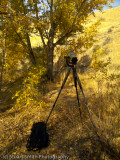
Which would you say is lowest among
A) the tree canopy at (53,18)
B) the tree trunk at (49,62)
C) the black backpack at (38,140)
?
the black backpack at (38,140)

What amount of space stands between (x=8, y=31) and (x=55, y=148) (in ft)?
25.5

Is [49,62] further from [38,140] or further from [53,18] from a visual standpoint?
[38,140]

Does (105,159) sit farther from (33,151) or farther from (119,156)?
(33,151)

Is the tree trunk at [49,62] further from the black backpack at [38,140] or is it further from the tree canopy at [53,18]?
the black backpack at [38,140]

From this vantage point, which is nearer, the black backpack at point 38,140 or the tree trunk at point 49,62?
the black backpack at point 38,140

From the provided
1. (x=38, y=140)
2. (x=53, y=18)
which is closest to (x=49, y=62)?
(x=53, y=18)

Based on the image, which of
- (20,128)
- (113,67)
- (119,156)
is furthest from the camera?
(113,67)

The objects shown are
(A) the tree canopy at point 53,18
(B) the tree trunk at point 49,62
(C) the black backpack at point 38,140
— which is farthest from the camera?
(B) the tree trunk at point 49,62

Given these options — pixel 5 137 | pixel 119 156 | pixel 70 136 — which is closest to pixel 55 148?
pixel 70 136

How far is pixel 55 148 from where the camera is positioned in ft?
8.41

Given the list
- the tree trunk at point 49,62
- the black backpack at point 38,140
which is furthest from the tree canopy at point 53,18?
the black backpack at point 38,140

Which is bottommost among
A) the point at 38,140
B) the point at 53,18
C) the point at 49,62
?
the point at 38,140

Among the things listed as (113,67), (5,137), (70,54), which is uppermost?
(70,54)

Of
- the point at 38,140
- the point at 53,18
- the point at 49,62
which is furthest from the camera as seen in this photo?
the point at 49,62
